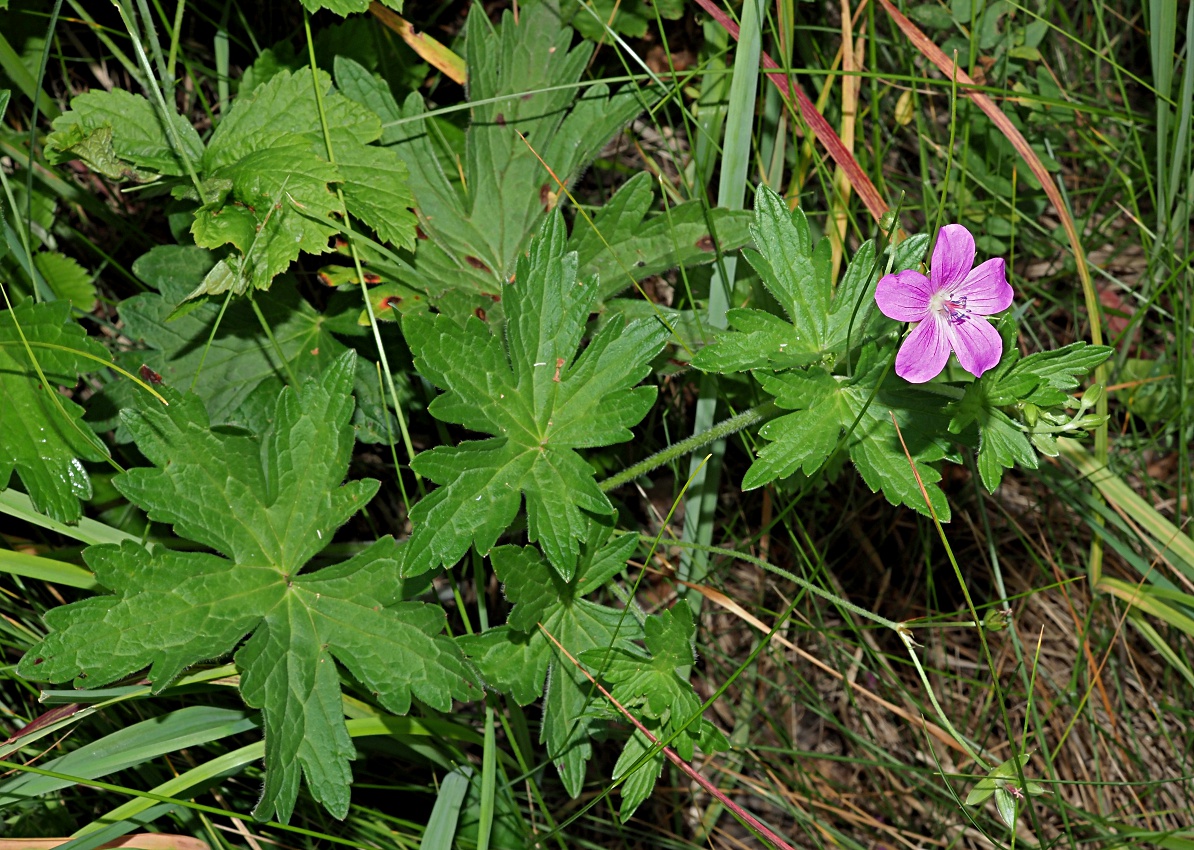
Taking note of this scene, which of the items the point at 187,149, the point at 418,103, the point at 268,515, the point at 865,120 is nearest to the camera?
the point at 268,515

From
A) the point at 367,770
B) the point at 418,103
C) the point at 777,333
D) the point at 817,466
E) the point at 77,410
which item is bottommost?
the point at 367,770

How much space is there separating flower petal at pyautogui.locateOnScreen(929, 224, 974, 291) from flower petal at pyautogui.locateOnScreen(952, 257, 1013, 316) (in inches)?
2.0

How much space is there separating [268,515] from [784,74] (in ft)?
5.72

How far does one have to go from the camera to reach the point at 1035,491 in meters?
2.99

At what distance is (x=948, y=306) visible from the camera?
1760 millimetres

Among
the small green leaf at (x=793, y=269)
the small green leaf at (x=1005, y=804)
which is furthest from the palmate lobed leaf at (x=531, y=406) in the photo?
the small green leaf at (x=1005, y=804)

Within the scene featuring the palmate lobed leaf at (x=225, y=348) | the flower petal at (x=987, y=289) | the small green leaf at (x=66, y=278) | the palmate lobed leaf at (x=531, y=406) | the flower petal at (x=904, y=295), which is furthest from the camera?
the small green leaf at (x=66, y=278)

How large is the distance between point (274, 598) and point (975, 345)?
1567 mm

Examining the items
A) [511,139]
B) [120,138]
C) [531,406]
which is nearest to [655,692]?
[531,406]

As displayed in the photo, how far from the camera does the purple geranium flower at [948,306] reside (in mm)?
1686

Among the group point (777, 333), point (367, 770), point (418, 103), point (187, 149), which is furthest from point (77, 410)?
point (777, 333)

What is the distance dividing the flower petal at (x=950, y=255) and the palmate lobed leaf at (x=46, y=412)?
181 centimetres

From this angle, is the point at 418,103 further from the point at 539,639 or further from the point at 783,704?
the point at 783,704

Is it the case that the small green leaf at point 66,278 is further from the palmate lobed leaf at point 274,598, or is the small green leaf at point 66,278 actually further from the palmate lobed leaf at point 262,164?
the palmate lobed leaf at point 274,598
